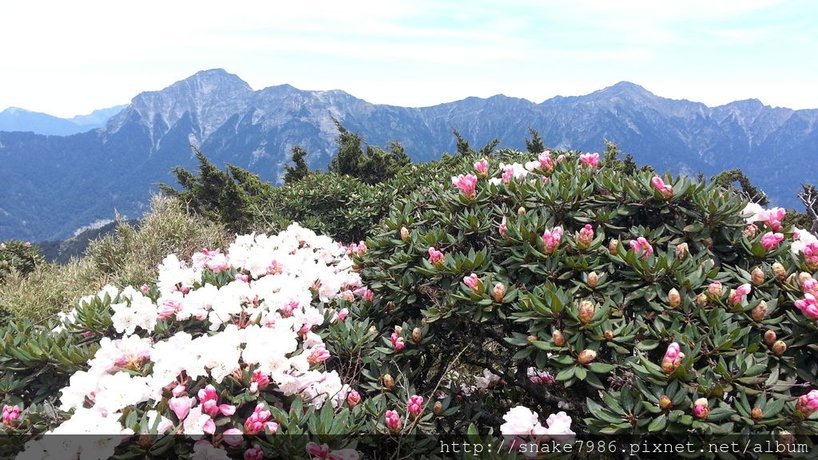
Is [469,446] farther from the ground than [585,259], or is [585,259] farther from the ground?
[585,259]

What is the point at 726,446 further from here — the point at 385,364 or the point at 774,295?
the point at 385,364

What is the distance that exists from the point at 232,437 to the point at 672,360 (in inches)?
70.2

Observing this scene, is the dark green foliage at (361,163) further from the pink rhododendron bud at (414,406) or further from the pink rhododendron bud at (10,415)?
the pink rhododendron bud at (10,415)

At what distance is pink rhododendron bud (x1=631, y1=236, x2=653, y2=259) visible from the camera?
2430 millimetres

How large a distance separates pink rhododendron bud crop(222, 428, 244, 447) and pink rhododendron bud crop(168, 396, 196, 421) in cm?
17

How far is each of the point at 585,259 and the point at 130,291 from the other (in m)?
2.89

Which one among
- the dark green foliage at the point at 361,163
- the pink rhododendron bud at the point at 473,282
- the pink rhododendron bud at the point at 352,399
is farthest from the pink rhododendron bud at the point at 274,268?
the dark green foliage at the point at 361,163

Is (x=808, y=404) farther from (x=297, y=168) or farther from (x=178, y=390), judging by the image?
(x=297, y=168)

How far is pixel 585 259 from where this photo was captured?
2473 mm

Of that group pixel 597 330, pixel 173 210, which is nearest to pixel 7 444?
pixel 597 330

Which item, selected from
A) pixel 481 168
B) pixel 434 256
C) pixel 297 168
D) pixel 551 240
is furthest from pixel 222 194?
pixel 551 240

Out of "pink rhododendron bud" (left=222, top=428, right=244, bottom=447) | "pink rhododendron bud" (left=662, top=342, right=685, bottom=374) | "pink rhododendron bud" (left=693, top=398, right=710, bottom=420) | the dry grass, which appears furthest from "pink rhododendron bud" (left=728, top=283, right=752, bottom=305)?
the dry grass

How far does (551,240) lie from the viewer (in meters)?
2.54

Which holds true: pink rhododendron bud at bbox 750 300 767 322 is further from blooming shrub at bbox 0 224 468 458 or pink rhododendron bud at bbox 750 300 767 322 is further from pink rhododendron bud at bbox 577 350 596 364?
blooming shrub at bbox 0 224 468 458
